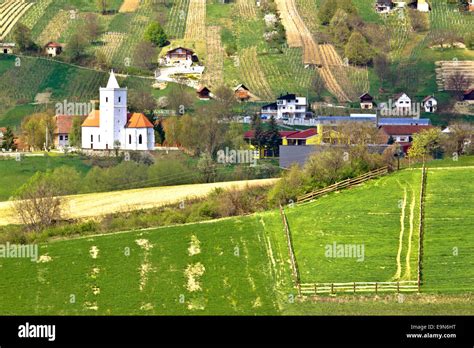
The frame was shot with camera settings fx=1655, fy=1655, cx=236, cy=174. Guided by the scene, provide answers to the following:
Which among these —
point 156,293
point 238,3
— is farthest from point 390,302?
point 238,3

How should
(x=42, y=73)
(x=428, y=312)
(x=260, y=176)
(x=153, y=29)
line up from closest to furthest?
(x=428, y=312), (x=260, y=176), (x=42, y=73), (x=153, y=29)

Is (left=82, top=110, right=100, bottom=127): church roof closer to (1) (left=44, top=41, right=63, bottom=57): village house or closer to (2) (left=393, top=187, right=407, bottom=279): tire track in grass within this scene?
(1) (left=44, top=41, right=63, bottom=57): village house

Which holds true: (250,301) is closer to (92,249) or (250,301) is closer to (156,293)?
(156,293)

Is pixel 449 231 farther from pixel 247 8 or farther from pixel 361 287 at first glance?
pixel 247 8

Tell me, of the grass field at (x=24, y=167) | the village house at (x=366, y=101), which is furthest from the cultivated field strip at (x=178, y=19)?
the grass field at (x=24, y=167)

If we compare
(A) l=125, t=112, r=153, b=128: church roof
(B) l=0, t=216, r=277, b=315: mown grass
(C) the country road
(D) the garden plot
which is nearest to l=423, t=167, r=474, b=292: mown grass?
(B) l=0, t=216, r=277, b=315: mown grass

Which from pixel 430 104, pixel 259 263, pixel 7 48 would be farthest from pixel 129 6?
pixel 259 263

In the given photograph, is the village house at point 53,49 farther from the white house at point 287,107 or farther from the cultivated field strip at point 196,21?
the white house at point 287,107
